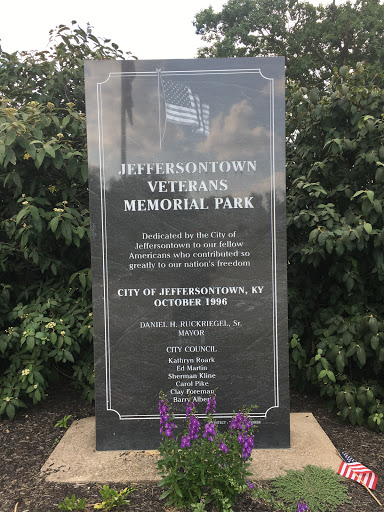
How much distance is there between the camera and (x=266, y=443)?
3.01m

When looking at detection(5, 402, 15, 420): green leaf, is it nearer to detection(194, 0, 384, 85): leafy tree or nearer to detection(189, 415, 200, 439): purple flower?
detection(189, 415, 200, 439): purple flower

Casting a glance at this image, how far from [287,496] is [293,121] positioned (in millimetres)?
3020

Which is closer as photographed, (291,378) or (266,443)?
(266,443)

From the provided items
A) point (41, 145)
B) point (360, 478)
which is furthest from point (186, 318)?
point (41, 145)

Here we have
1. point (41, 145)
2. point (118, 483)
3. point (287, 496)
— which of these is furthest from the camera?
point (41, 145)

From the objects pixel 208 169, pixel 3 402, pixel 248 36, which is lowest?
pixel 3 402

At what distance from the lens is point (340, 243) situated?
3.18 meters

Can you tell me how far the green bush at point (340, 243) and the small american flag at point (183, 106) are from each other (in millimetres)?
1068

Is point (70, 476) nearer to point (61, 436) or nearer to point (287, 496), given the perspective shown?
point (61, 436)

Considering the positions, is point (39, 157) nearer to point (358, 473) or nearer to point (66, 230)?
point (66, 230)

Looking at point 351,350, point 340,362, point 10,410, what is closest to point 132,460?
point 10,410

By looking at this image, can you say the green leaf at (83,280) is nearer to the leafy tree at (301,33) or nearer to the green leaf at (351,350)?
the green leaf at (351,350)

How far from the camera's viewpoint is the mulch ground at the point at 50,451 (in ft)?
7.97

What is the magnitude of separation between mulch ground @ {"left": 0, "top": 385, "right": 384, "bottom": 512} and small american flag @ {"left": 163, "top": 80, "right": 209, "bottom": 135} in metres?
2.36
